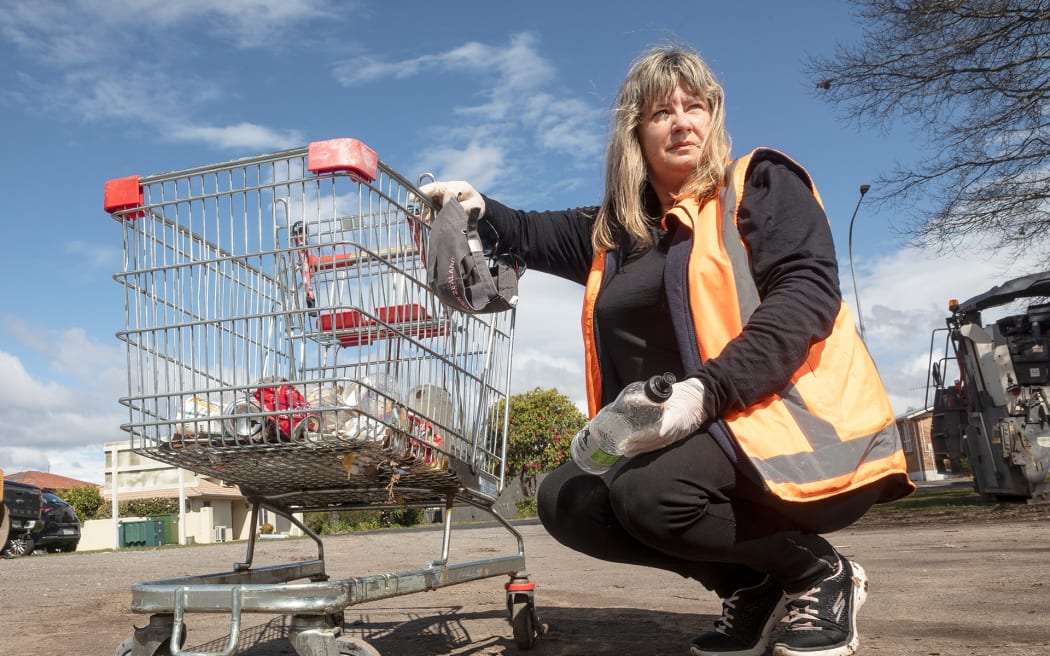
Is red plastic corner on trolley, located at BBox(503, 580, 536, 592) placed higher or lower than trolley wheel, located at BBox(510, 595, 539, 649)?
higher

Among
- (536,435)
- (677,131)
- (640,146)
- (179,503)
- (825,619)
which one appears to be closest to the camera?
(825,619)

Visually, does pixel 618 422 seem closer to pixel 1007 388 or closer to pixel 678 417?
pixel 678 417

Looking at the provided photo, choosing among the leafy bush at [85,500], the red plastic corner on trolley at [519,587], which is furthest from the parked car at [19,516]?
the leafy bush at [85,500]

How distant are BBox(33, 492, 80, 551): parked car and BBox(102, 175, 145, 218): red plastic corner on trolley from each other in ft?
44.9

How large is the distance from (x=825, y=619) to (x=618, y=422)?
82 centimetres

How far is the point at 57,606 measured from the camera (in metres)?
5.10

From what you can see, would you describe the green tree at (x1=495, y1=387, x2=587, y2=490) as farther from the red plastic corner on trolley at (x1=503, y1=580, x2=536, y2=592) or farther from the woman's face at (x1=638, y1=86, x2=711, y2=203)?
the woman's face at (x1=638, y1=86, x2=711, y2=203)

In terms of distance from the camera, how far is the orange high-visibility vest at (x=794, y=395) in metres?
2.12

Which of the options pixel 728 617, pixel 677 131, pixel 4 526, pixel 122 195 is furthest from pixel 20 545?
pixel 677 131

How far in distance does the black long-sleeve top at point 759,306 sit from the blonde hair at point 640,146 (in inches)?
4.2

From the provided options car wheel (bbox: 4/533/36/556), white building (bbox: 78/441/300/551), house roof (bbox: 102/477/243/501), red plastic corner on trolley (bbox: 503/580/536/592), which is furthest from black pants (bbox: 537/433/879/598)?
house roof (bbox: 102/477/243/501)

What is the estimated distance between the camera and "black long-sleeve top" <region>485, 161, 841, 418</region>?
84.5 inches

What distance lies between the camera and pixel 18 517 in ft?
45.4

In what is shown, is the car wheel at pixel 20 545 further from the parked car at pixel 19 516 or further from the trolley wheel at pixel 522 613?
the trolley wheel at pixel 522 613
